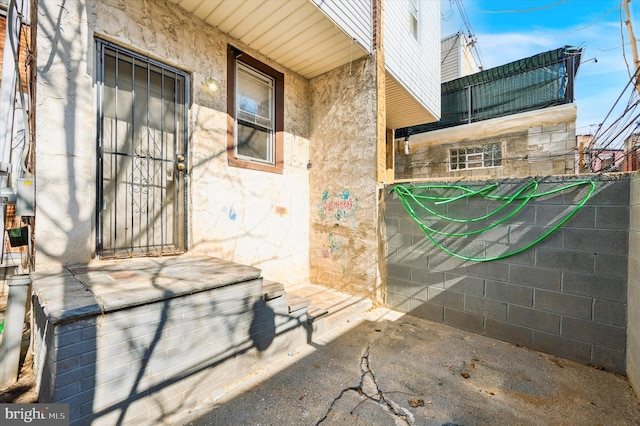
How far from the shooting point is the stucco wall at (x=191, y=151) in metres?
2.41

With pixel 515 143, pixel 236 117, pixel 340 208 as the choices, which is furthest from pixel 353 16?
pixel 515 143

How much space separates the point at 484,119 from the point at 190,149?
8.60m

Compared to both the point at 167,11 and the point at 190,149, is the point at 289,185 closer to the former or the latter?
the point at 190,149

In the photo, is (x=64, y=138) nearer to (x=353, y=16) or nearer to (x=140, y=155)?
(x=140, y=155)

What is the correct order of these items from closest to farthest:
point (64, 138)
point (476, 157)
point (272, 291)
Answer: point (64, 138), point (272, 291), point (476, 157)

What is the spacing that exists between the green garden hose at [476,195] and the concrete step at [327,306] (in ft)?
4.52

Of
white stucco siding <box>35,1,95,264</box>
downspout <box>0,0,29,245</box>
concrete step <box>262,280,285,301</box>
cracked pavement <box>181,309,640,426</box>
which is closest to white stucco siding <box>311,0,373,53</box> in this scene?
white stucco siding <box>35,1,95,264</box>

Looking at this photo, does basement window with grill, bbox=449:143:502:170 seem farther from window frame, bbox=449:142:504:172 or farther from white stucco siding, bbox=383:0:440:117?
white stucco siding, bbox=383:0:440:117

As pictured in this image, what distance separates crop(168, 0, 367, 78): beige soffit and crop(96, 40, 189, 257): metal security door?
2.90 ft

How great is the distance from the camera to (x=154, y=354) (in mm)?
1828

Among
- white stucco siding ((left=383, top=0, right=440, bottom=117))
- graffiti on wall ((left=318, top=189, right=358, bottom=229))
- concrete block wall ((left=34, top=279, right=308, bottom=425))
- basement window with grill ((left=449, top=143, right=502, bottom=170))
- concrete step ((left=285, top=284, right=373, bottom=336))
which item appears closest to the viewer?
concrete block wall ((left=34, top=279, right=308, bottom=425))

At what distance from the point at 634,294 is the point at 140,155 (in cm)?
493

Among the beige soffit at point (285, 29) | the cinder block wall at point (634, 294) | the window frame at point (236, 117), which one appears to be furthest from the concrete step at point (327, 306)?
the beige soffit at point (285, 29)

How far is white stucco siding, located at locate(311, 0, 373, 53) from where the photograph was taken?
11.3 feet
